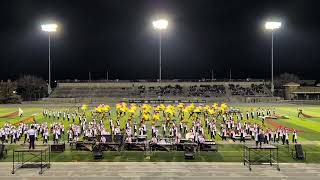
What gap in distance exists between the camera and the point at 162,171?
16.7m

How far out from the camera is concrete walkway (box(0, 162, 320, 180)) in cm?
1562

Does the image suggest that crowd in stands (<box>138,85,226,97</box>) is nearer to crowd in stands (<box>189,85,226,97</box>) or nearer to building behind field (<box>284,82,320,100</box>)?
crowd in stands (<box>189,85,226,97</box>)

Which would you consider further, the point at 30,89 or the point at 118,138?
the point at 30,89

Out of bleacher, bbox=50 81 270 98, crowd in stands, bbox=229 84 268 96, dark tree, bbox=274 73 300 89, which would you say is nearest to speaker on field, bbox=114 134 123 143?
bleacher, bbox=50 81 270 98

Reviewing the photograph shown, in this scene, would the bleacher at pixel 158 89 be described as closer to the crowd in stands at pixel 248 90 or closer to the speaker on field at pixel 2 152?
the crowd in stands at pixel 248 90

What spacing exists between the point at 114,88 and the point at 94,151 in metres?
65.1

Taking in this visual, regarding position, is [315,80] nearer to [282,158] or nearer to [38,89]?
[38,89]

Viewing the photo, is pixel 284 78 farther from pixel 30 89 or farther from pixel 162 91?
pixel 30 89

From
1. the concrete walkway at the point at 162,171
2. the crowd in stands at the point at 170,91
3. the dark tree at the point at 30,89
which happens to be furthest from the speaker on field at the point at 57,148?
the dark tree at the point at 30,89

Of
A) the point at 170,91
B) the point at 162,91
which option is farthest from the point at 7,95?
the point at 170,91

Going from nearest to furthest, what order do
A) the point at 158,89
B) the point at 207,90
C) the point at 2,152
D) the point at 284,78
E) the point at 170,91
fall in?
the point at 2,152, the point at 170,91, the point at 207,90, the point at 158,89, the point at 284,78

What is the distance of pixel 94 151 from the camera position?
19641 millimetres

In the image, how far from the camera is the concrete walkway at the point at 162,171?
1562 cm

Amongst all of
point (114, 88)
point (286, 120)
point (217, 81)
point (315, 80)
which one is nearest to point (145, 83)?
point (114, 88)
